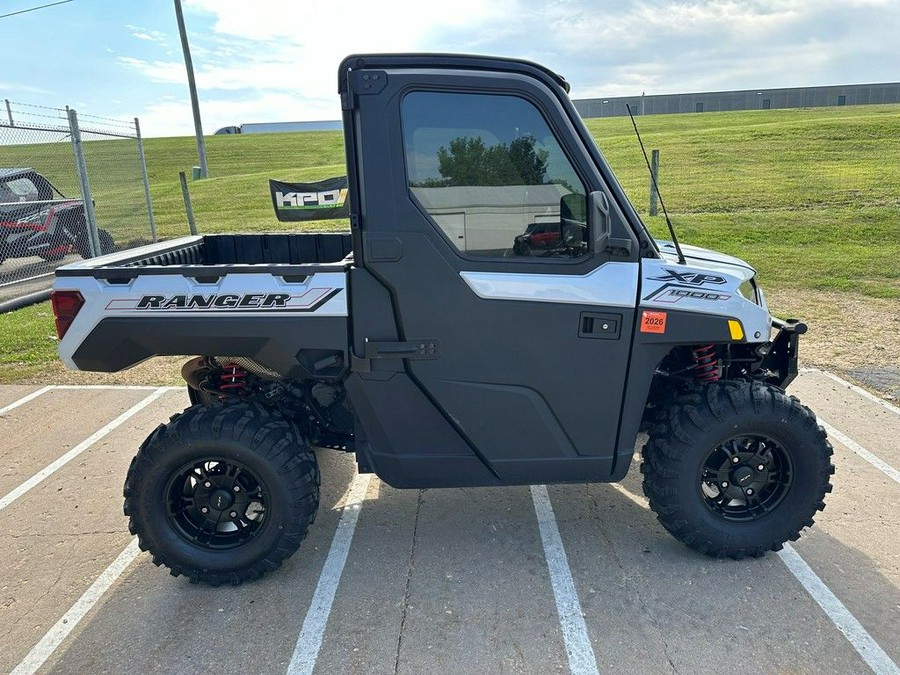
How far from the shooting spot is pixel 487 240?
107 inches

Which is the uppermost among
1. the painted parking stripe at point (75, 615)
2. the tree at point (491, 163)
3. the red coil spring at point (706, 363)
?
the tree at point (491, 163)

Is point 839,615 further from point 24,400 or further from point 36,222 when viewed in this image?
point 36,222

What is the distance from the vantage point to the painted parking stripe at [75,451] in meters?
3.89

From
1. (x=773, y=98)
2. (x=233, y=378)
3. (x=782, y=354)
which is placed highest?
(x=773, y=98)

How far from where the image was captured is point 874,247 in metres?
10.8

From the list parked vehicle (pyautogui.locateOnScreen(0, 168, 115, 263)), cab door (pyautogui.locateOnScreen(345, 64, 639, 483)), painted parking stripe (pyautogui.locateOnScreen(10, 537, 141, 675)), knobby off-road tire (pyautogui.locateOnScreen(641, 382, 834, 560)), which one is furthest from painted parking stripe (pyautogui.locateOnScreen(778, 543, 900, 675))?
parked vehicle (pyautogui.locateOnScreen(0, 168, 115, 263))

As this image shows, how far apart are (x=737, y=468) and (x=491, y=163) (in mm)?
1942

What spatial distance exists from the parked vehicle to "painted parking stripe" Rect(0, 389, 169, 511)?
225 inches

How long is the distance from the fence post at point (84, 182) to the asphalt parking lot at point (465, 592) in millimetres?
6216

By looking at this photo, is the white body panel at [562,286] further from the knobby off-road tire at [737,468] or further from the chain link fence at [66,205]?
the chain link fence at [66,205]

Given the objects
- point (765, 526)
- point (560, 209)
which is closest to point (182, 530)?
point (560, 209)

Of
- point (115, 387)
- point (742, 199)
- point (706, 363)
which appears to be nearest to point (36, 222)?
point (115, 387)

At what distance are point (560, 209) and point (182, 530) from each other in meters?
2.37

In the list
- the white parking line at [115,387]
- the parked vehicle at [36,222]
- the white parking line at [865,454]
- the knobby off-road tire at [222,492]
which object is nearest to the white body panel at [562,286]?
the knobby off-road tire at [222,492]
